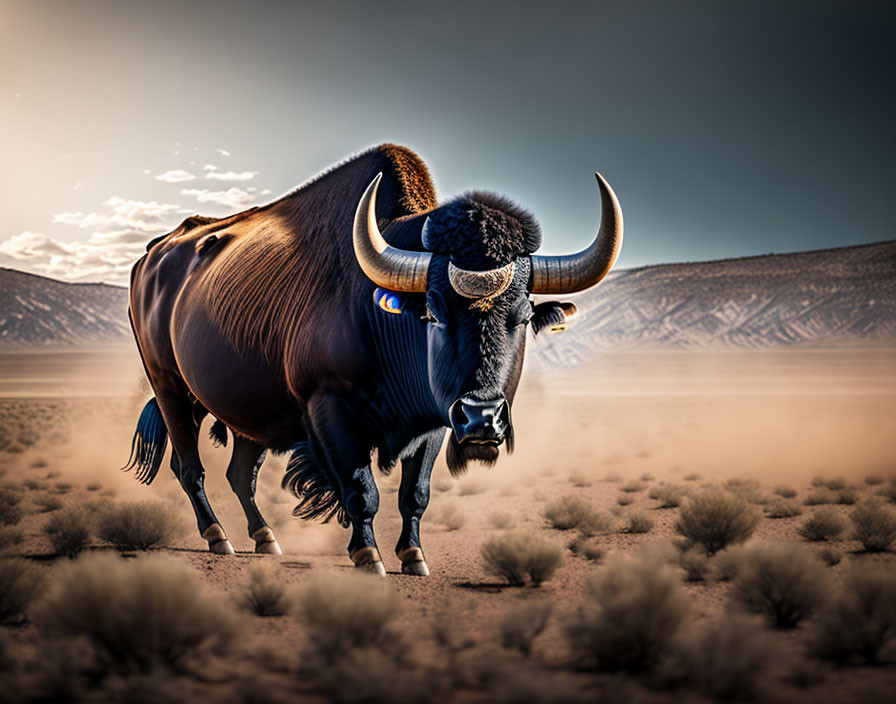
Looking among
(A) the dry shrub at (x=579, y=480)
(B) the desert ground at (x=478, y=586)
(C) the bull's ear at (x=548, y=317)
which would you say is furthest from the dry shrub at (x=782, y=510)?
(C) the bull's ear at (x=548, y=317)

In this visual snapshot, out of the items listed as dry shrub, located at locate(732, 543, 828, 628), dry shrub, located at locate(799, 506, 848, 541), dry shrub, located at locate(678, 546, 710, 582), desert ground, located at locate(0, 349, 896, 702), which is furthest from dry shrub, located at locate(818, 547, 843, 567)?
dry shrub, located at locate(732, 543, 828, 628)

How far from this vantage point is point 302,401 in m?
6.46

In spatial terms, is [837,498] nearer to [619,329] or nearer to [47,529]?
[47,529]

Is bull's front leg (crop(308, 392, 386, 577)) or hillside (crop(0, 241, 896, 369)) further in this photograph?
hillside (crop(0, 241, 896, 369))

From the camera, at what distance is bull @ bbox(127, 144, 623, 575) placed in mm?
5398

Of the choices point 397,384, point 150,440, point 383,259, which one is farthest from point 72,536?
point 383,259

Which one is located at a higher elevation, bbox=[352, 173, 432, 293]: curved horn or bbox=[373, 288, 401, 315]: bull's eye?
bbox=[352, 173, 432, 293]: curved horn

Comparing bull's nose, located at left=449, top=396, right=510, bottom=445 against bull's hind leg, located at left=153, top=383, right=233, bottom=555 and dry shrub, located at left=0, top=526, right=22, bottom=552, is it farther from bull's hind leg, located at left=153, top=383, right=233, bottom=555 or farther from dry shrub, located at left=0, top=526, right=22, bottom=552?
dry shrub, located at left=0, top=526, right=22, bottom=552

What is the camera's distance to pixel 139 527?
798cm

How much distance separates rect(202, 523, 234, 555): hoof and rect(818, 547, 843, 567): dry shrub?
250 inches

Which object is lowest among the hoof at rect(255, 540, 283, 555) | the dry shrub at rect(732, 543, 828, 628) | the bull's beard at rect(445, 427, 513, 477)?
the hoof at rect(255, 540, 283, 555)

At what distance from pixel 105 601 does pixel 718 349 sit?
253ft

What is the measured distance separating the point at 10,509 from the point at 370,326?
27.1 feet

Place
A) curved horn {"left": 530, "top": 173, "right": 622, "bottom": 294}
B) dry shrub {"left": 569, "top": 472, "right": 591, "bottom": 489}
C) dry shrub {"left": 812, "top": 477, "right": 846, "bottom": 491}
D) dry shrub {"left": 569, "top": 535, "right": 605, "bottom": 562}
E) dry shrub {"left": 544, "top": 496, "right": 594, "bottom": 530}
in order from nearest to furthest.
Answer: curved horn {"left": 530, "top": 173, "right": 622, "bottom": 294} < dry shrub {"left": 569, "top": 535, "right": 605, "bottom": 562} < dry shrub {"left": 544, "top": 496, "right": 594, "bottom": 530} < dry shrub {"left": 812, "top": 477, "right": 846, "bottom": 491} < dry shrub {"left": 569, "top": 472, "right": 591, "bottom": 489}
